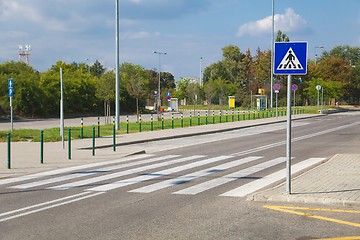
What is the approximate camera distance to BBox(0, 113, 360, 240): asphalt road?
22.3 feet

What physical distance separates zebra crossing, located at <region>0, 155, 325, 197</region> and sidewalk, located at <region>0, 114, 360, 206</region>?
0.65 meters

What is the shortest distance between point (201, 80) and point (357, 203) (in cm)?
11608

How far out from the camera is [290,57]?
8938 mm

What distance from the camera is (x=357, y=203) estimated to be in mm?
8305

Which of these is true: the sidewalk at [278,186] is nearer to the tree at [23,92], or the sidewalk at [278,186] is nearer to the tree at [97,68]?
the tree at [23,92]

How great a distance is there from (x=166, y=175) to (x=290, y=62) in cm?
488

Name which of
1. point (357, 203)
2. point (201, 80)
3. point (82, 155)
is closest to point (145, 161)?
point (82, 155)

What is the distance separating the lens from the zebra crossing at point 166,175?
10656 millimetres

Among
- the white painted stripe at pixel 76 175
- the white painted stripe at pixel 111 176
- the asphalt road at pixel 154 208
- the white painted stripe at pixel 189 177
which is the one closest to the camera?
the asphalt road at pixel 154 208

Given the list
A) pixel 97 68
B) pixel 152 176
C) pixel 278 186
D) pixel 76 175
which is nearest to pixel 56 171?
pixel 76 175

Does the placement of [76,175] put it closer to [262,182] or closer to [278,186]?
[262,182]

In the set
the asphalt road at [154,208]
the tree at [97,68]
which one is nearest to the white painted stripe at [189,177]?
the asphalt road at [154,208]

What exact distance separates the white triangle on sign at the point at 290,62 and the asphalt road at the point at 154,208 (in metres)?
2.53

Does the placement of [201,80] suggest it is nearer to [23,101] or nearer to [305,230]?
[23,101]
